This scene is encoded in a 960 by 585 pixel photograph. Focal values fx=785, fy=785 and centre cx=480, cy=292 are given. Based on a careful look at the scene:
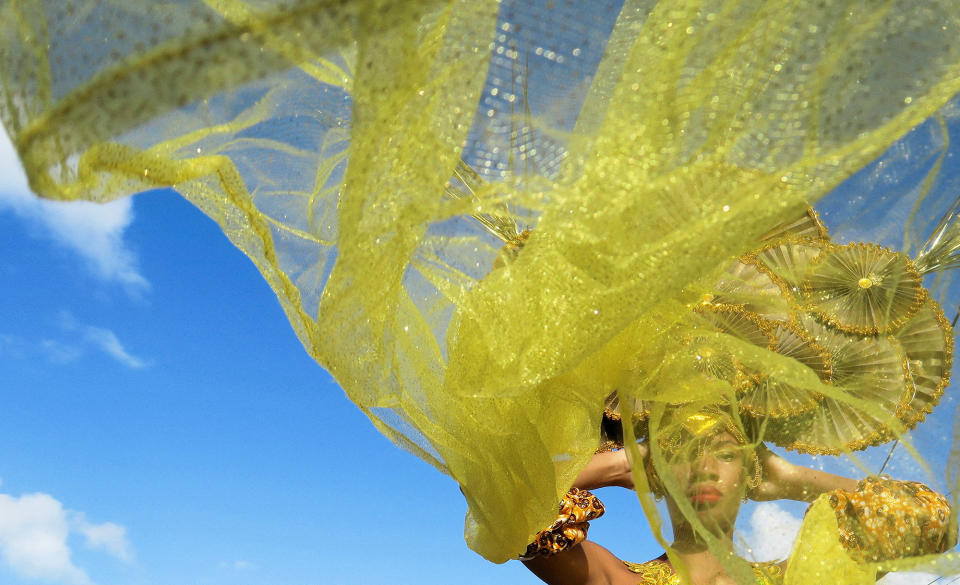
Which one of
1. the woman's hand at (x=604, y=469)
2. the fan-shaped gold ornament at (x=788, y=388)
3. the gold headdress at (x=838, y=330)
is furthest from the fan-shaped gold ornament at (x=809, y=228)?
the woman's hand at (x=604, y=469)

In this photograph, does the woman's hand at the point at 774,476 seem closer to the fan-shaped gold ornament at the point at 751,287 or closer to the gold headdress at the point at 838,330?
the gold headdress at the point at 838,330

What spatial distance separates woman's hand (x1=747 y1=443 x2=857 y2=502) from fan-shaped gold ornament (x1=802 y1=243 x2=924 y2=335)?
27 cm

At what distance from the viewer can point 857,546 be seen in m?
1.04

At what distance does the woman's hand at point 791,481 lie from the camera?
1.16 metres

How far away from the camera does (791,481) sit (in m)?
1.19

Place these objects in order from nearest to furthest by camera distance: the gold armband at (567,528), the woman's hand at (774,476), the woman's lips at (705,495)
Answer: the woman's lips at (705,495) → the woman's hand at (774,476) → the gold armband at (567,528)

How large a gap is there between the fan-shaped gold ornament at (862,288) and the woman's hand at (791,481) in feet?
0.88

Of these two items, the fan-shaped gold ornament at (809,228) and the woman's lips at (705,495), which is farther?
the fan-shaped gold ornament at (809,228)

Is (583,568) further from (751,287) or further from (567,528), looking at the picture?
(751,287)

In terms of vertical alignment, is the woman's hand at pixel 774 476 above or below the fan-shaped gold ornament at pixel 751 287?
below

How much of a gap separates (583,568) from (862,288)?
2.48 feet

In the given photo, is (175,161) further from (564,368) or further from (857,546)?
(857,546)

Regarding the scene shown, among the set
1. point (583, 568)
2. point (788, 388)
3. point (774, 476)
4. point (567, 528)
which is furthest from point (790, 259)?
point (583, 568)

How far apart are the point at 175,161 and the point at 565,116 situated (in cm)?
41
